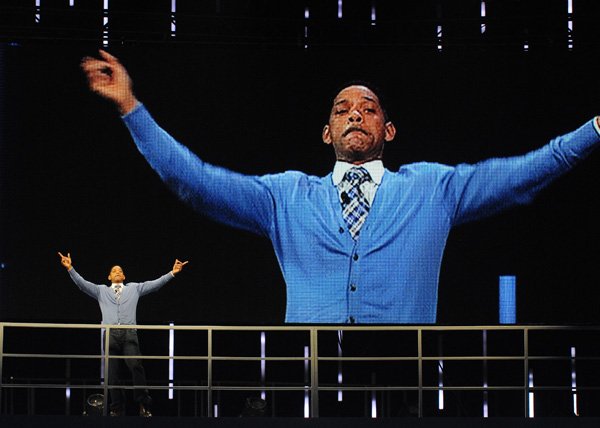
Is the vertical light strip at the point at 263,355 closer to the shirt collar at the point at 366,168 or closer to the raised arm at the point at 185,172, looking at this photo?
the raised arm at the point at 185,172

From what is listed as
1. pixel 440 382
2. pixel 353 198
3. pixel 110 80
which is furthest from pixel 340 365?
pixel 110 80

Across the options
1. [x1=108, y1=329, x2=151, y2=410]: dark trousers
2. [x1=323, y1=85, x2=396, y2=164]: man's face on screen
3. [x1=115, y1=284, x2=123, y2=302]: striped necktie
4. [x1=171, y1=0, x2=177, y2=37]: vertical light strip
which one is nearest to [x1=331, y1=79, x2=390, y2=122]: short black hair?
[x1=323, y1=85, x2=396, y2=164]: man's face on screen

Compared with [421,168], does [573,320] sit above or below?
below

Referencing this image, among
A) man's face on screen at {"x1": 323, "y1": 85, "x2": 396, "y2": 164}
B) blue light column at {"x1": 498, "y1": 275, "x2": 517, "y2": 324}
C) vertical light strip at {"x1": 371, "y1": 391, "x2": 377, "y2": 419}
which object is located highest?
man's face on screen at {"x1": 323, "y1": 85, "x2": 396, "y2": 164}

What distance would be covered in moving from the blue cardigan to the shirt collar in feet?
0.17

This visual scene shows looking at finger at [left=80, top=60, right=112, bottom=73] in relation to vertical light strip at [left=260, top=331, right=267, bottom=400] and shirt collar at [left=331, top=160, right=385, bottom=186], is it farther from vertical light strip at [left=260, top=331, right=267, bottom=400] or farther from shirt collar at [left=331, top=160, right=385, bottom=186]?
vertical light strip at [left=260, top=331, right=267, bottom=400]

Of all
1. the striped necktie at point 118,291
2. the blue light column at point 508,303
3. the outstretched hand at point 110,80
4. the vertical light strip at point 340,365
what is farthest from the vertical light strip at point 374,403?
the outstretched hand at point 110,80

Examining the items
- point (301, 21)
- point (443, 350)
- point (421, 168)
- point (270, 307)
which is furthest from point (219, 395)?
point (301, 21)

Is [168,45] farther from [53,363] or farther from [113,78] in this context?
[53,363]

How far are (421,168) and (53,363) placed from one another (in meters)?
3.41

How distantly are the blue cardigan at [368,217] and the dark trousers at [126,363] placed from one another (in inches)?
48.0

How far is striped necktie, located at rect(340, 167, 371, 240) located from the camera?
8.83 meters

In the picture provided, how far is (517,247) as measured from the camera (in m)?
8.66

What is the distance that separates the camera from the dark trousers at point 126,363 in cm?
786
